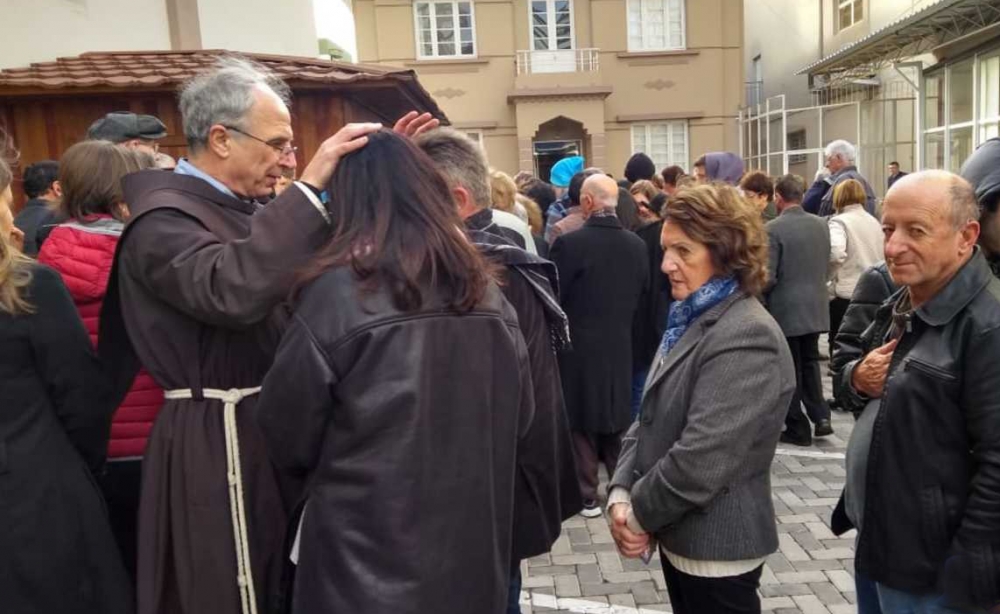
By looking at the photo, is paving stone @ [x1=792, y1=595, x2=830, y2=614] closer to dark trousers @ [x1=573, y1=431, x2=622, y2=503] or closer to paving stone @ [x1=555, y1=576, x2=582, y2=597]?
paving stone @ [x1=555, y1=576, x2=582, y2=597]

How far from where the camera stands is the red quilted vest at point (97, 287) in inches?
89.0

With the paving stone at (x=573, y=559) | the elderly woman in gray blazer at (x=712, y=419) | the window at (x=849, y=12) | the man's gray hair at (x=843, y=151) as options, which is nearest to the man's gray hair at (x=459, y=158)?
the elderly woman in gray blazer at (x=712, y=419)

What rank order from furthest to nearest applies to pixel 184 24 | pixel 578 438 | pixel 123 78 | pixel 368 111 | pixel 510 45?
pixel 510 45, pixel 184 24, pixel 368 111, pixel 123 78, pixel 578 438

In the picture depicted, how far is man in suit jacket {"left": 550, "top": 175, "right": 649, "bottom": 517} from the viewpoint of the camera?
4590mm

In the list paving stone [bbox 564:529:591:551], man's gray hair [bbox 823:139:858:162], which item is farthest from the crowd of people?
man's gray hair [bbox 823:139:858:162]

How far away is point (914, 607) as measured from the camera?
2.05 m

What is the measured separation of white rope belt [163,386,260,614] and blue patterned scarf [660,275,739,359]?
134 cm

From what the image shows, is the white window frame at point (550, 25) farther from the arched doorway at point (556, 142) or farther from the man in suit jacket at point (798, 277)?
the man in suit jacket at point (798, 277)

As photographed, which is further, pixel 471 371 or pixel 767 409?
pixel 767 409

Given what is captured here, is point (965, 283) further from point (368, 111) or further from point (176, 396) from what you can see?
point (368, 111)

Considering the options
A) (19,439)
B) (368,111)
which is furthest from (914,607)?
(368,111)

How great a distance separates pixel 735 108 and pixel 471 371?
776 inches

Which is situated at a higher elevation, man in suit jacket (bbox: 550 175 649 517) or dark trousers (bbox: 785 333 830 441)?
man in suit jacket (bbox: 550 175 649 517)

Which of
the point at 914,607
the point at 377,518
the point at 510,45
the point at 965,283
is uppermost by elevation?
the point at 510,45
